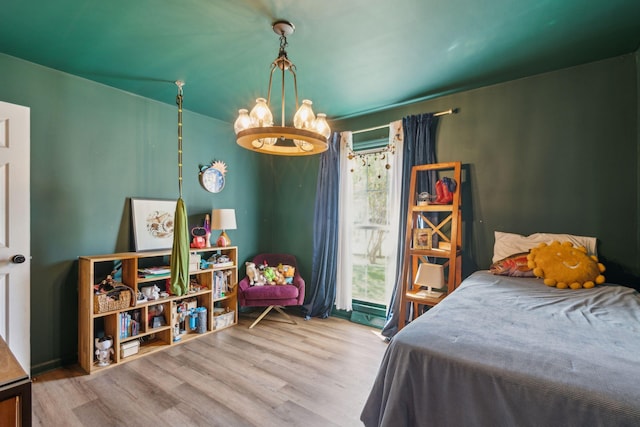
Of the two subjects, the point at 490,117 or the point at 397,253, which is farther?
the point at 397,253

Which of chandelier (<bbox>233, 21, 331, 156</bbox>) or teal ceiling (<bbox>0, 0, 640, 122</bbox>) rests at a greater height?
teal ceiling (<bbox>0, 0, 640, 122</bbox>)

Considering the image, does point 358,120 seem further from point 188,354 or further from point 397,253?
point 188,354

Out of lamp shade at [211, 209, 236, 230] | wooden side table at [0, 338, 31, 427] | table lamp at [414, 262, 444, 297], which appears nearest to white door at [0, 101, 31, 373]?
lamp shade at [211, 209, 236, 230]

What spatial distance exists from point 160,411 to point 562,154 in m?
3.59

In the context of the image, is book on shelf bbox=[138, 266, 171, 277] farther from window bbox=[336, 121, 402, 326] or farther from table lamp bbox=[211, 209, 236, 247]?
window bbox=[336, 121, 402, 326]

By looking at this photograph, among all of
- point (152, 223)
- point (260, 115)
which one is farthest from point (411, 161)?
point (152, 223)

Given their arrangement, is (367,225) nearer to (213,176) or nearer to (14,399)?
(213,176)

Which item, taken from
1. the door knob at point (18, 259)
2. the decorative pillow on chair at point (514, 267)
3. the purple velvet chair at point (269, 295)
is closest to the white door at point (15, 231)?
the door knob at point (18, 259)

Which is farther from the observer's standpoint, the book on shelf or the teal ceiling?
the book on shelf

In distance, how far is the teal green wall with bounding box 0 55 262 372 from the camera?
2.47 meters

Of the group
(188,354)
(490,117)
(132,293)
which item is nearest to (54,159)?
(132,293)

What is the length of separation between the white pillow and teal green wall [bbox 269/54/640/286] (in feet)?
0.46

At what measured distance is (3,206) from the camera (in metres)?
2.20

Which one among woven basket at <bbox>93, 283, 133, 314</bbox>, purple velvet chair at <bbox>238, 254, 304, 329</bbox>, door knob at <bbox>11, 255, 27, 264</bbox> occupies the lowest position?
purple velvet chair at <bbox>238, 254, 304, 329</bbox>
